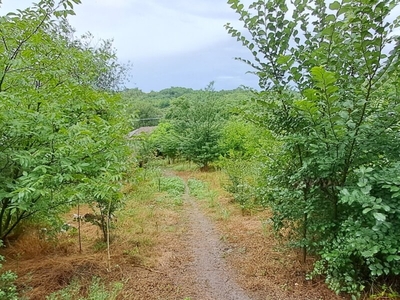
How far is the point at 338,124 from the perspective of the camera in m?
2.22

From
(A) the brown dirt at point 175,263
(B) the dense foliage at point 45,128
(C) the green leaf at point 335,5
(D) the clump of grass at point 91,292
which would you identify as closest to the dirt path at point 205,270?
(A) the brown dirt at point 175,263

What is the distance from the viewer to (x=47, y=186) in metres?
2.49

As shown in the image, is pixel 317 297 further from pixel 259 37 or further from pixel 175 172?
pixel 175 172

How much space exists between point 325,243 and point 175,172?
36.8 feet

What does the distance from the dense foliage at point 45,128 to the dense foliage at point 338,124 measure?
5.49ft

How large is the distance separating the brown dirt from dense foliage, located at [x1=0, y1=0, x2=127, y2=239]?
2.46ft

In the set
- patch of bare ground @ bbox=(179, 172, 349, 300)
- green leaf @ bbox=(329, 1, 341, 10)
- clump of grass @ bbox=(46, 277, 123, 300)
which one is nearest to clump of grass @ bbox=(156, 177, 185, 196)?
patch of bare ground @ bbox=(179, 172, 349, 300)

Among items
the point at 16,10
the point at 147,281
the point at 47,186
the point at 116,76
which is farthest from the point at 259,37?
the point at 116,76

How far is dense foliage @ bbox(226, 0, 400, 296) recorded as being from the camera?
2.03 meters

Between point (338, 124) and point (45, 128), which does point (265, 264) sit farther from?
point (45, 128)

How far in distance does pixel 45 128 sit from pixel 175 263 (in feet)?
7.60

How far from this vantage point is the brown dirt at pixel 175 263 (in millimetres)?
2832

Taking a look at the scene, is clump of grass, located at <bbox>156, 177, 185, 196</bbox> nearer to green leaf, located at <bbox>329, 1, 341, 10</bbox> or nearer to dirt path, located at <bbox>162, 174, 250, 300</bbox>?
dirt path, located at <bbox>162, 174, 250, 300</bbox>

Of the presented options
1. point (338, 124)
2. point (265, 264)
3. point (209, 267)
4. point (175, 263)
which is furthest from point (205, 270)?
point (338, 124)
